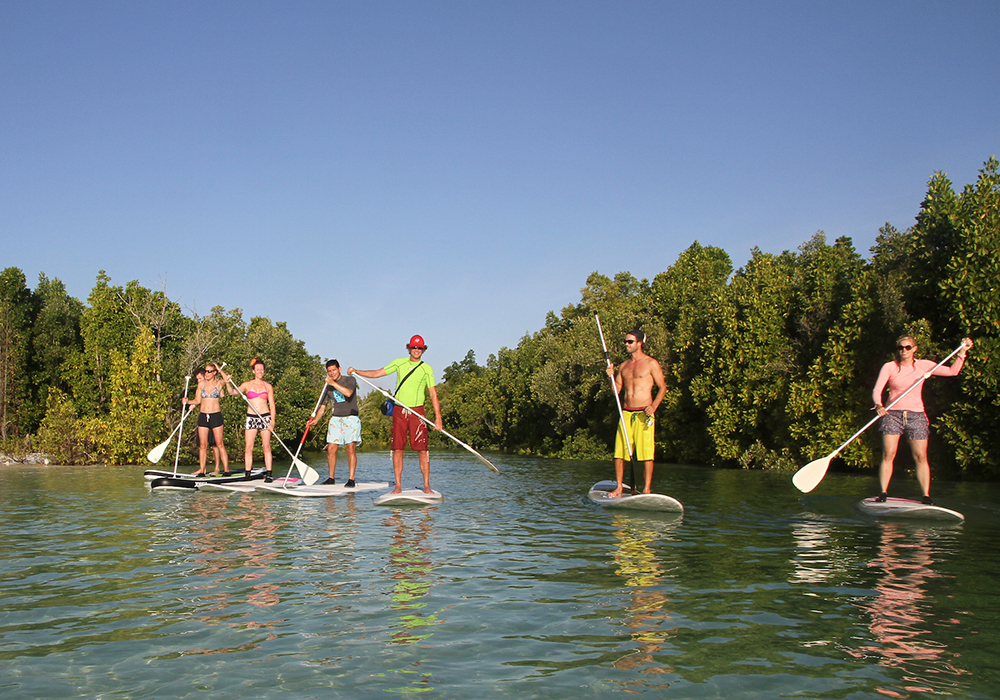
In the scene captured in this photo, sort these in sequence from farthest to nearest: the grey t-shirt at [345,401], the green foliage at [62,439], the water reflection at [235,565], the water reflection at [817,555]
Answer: the green foliage at [62,439] < the grey t-shirt at [345,401] < the water reflection at [817,555] < the water reflection at [235,565]

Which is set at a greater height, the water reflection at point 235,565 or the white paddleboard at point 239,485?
the white paddleboard at point 239,485

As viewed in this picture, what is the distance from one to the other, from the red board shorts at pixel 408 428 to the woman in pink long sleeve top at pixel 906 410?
722cm

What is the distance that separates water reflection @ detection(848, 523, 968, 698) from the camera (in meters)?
4.17

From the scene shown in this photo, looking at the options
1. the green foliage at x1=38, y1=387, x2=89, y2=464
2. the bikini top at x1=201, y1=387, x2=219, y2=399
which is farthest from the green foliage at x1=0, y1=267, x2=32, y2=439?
the bikini top at x1=201, y1=387, x2=219, y2=399

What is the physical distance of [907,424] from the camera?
11117 millimetres

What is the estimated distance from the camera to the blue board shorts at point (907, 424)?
11030mm

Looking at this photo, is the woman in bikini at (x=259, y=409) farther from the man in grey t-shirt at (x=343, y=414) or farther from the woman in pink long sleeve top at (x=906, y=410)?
the woman in pink long sleeve top at (x=906, y=410)

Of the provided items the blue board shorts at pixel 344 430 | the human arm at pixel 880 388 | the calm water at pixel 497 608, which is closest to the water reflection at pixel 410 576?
the calm water at pixel 497 608

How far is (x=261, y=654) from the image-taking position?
4656 millimetres

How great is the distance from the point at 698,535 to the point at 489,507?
4.35 m

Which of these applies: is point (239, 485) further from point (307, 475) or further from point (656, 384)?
point (656, 384)

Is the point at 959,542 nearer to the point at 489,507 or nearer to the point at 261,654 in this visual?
the point at 489,507

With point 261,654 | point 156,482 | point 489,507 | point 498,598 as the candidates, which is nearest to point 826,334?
point 489,507

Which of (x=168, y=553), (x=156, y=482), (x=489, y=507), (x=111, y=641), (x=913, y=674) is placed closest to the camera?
(x=913, y=674)
